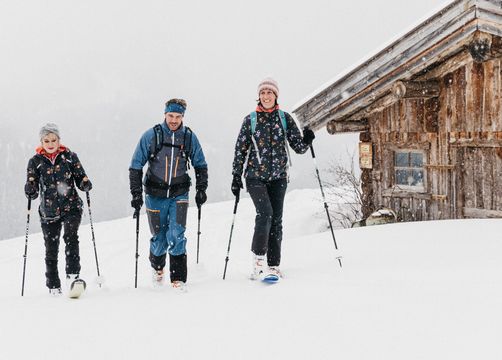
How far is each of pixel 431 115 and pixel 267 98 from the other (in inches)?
211

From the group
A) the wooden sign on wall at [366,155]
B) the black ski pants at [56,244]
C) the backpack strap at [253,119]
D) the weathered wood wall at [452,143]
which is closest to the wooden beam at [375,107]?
the weathered wood wall at [452,143]

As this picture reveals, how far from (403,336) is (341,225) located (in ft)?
35.1

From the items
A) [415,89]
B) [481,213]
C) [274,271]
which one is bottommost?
[274,271]

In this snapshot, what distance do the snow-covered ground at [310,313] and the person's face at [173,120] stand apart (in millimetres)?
1650

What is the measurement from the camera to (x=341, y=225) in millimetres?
13430

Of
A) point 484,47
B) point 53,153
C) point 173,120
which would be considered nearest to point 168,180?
point 173,120

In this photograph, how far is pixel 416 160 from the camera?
948 centimetres

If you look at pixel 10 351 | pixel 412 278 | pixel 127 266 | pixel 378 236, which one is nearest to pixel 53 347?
pixel 10 351

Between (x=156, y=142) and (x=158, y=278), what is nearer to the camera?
(x=156, y=142)

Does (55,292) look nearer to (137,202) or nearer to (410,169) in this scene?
(137,202)

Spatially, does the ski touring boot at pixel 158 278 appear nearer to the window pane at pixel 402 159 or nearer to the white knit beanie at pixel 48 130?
the white knit beanie at pixel 48 130

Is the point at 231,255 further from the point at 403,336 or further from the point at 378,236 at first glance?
the point at 403,336

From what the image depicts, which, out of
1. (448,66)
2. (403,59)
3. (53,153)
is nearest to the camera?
(53,153)

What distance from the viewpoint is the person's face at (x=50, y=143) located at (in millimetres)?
4727
